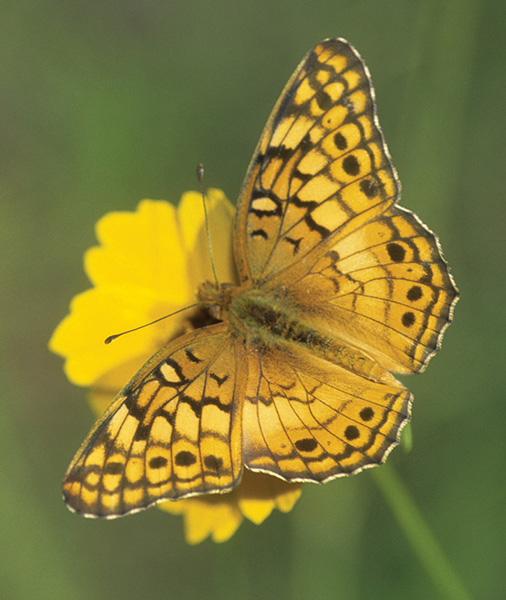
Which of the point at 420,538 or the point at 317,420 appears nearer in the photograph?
the point at 317,420

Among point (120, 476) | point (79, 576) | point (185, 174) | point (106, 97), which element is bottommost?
point (79, 576)

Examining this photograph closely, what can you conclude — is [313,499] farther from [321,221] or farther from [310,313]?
[321,221]

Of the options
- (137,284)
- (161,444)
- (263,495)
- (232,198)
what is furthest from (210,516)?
(232,198)

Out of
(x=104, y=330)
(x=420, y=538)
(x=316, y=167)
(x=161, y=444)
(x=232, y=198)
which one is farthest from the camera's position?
(x=232, y=198)

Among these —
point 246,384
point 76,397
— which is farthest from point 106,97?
point 246,384

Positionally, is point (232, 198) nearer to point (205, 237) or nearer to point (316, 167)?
point (205, 237)

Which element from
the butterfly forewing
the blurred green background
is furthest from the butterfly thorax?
the blurred green background
